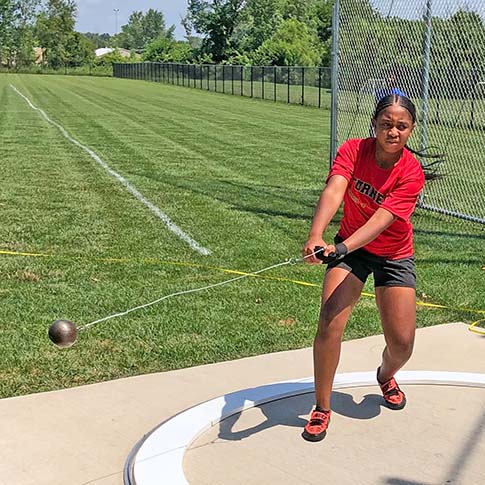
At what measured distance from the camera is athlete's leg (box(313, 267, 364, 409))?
386 centimetres

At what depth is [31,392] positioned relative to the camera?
468cm

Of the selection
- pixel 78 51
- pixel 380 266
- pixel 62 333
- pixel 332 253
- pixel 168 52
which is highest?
pixel 78 51

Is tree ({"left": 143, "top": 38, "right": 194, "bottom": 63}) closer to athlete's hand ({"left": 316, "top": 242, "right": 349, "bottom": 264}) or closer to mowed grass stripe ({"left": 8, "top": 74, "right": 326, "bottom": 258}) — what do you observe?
mowed grass stripe ({"left": 8, "top": 74, "right": 326, "bottom": 258})

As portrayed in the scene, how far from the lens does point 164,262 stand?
7766 mm

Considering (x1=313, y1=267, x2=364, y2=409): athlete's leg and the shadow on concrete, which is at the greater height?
(x1=313, y1=267, x2=364, y2=409): athlete's leg

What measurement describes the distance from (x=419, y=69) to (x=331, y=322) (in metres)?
7.24

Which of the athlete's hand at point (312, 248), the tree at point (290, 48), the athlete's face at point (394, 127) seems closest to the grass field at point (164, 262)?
the athlete's hand at point (312, 248)

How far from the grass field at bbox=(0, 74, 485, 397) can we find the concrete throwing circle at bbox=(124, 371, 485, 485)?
2.52ft

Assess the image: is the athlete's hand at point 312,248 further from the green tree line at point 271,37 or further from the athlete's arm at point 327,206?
the green tree line at point 271,37

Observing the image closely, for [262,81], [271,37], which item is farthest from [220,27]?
[262,81]

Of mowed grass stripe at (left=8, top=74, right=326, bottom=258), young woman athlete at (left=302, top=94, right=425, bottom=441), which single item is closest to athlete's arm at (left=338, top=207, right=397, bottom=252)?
young woman athlete at (left=302, top=94, right=425, bottom=441)

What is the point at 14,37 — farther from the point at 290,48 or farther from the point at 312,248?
the point at 312,248

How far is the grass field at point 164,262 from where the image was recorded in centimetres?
541

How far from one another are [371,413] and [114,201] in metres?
7.46
